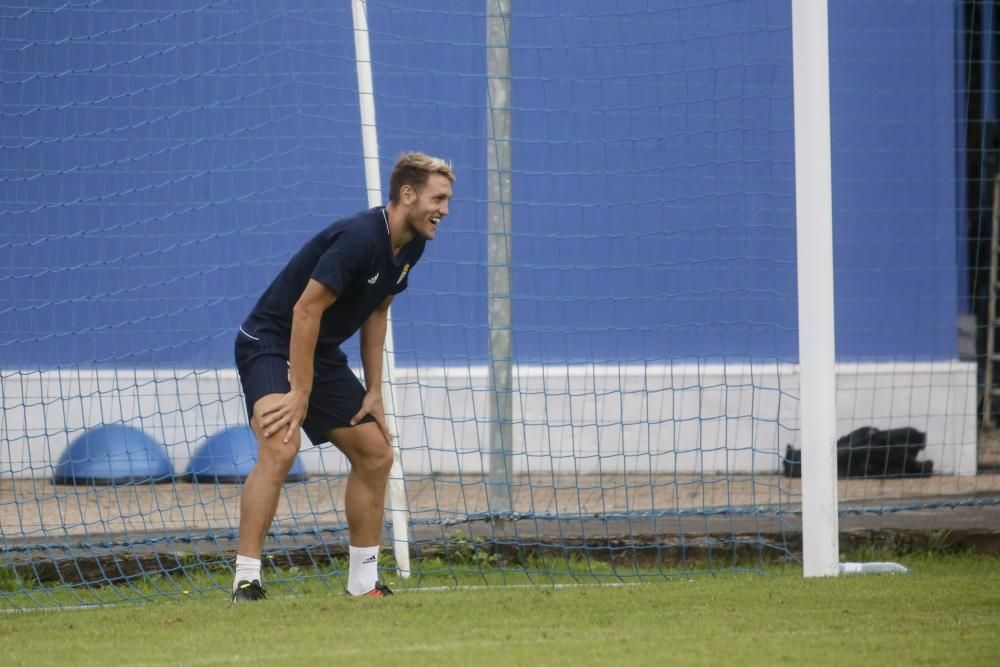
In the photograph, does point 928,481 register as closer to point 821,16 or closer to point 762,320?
point 762,320

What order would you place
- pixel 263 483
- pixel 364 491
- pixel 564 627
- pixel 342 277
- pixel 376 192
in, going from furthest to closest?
1. pixel 376 192
2. pixel 364 491
3. pixel 263 483
4. pixel 342 277
5. pixel 564 627

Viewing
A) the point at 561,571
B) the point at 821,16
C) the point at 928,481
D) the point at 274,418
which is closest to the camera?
the point at 274,418

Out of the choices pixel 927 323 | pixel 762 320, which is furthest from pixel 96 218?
pixel 927 323

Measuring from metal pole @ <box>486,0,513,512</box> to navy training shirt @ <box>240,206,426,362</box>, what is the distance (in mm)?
1679

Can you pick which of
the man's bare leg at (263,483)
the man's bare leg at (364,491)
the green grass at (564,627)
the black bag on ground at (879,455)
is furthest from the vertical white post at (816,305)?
the black bag on ground at (879,455)

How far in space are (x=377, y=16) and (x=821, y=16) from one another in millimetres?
3682

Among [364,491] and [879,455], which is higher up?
[364,491]

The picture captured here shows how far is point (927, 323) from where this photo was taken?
9.33 metres

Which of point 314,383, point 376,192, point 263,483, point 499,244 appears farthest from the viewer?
point 499,244

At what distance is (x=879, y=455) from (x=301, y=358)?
199 inches

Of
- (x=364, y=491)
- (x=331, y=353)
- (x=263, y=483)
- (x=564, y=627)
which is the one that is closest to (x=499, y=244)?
(x=331, y=353)

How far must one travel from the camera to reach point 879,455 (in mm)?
8852

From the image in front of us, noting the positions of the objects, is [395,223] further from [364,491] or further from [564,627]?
[564,627]

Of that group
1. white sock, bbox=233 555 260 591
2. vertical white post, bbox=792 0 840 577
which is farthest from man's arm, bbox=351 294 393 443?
vertical white post, bbox=792 0 840 577
